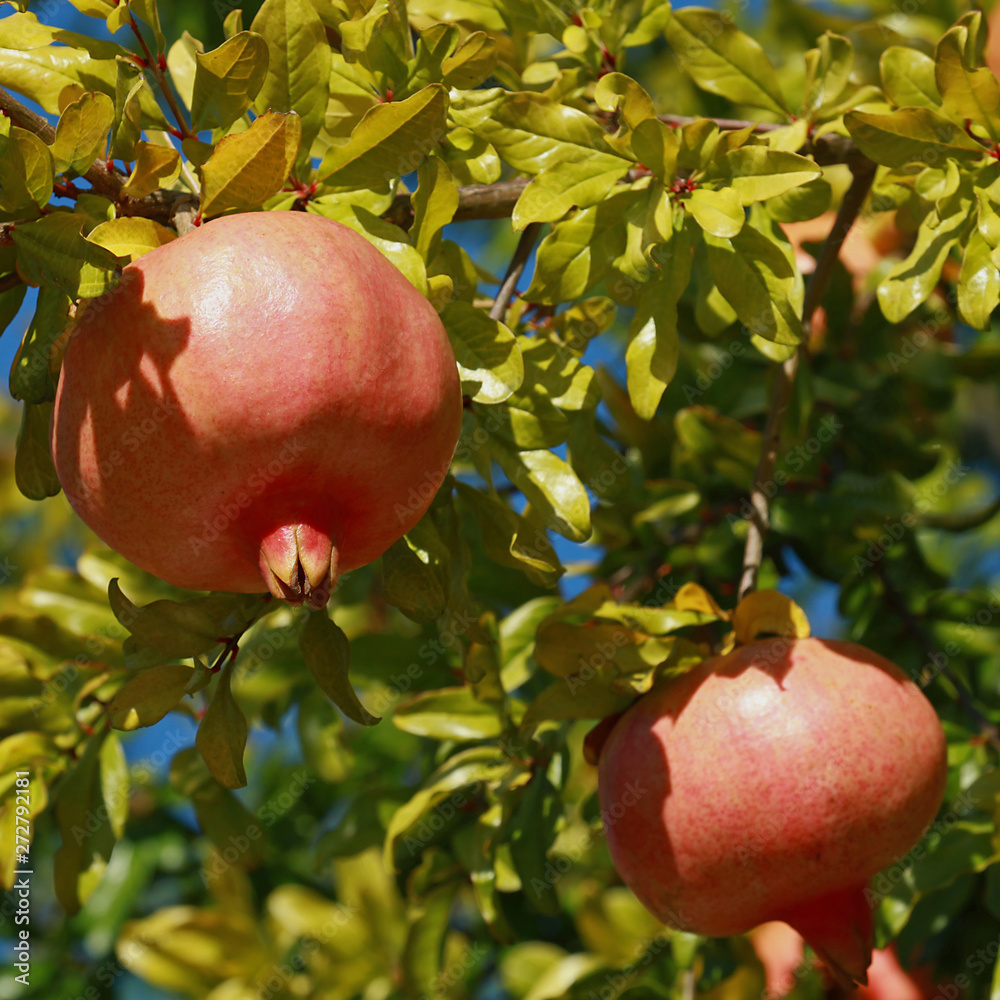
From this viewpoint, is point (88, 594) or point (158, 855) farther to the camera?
point (158, 855)

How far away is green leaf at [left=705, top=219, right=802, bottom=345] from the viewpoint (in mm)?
1273

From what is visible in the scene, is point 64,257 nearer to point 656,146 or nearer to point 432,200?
point 432,200

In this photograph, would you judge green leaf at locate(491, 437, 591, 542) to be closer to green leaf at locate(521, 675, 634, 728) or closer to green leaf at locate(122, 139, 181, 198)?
green leaf at locate(521, 675, 634, 728)

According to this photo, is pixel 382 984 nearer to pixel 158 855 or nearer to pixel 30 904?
pixel 158 855

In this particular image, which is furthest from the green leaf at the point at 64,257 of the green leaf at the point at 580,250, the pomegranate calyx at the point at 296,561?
the green leaf at the point at 580,250

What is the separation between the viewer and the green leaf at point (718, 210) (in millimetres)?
1177

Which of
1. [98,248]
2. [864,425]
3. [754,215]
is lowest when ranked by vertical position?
[864,425]

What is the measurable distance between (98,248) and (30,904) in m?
2.15

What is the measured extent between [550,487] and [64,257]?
57 centimetres

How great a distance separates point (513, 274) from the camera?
137cm

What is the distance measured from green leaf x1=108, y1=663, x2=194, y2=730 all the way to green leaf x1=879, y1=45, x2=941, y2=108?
1022 millimetres

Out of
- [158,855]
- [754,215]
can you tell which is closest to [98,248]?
[754,215]

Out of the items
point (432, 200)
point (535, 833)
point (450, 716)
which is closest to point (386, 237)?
point (432, 200)

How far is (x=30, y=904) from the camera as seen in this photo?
104 inches
